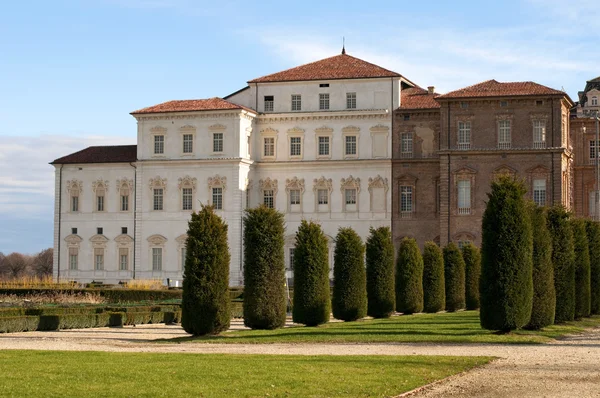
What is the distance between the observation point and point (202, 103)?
64.1 m

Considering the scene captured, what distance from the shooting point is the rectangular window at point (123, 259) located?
64375 millimetres

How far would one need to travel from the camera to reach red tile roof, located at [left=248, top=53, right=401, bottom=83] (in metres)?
63.3

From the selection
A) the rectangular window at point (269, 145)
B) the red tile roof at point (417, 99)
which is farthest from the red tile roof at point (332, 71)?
the rectangular window at point (269, 145)

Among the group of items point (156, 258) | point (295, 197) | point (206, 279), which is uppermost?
point (295, 197)

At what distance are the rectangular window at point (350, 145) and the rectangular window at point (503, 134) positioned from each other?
343 inches

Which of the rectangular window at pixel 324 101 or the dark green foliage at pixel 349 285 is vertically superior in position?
the rectangular window at pixel 324 101

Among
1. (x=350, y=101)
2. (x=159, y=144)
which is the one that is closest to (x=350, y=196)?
(x=350, y=101)

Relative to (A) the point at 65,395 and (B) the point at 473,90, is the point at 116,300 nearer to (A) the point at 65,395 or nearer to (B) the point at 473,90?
(B) the point at 473,90

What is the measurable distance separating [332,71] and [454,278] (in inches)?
1030

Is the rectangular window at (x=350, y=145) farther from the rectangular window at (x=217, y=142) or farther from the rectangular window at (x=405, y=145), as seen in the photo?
the rectangular window at (x=217, y=142)

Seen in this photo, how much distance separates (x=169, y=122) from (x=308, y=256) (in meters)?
36.4

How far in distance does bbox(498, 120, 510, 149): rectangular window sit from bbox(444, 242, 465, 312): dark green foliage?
19.4 meters

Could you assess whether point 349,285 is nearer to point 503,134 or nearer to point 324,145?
point 503,134

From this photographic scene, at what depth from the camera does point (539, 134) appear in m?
59.0
